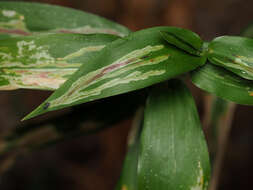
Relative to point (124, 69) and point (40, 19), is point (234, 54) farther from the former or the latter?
point (40, 19)

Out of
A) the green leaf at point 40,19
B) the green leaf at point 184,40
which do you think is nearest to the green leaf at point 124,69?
the green leaf at point 184,40

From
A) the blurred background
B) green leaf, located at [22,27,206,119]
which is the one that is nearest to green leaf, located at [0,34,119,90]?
green leaf, located at [22,27,206,119]

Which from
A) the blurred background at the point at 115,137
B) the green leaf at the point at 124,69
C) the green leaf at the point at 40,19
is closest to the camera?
the green leaf at the point at 124,69

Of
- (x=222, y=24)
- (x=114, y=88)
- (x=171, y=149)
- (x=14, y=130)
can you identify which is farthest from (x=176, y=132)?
(x=222, y=24)

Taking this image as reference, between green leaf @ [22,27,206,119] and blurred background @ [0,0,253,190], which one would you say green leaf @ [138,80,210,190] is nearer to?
green leaf @ [22,27,206,119]

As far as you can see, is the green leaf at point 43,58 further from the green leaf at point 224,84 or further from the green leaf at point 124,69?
the green leaf at point 224,84

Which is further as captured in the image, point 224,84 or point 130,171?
point 130,171

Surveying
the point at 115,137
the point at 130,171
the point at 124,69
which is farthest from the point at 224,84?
the point at 115,137
